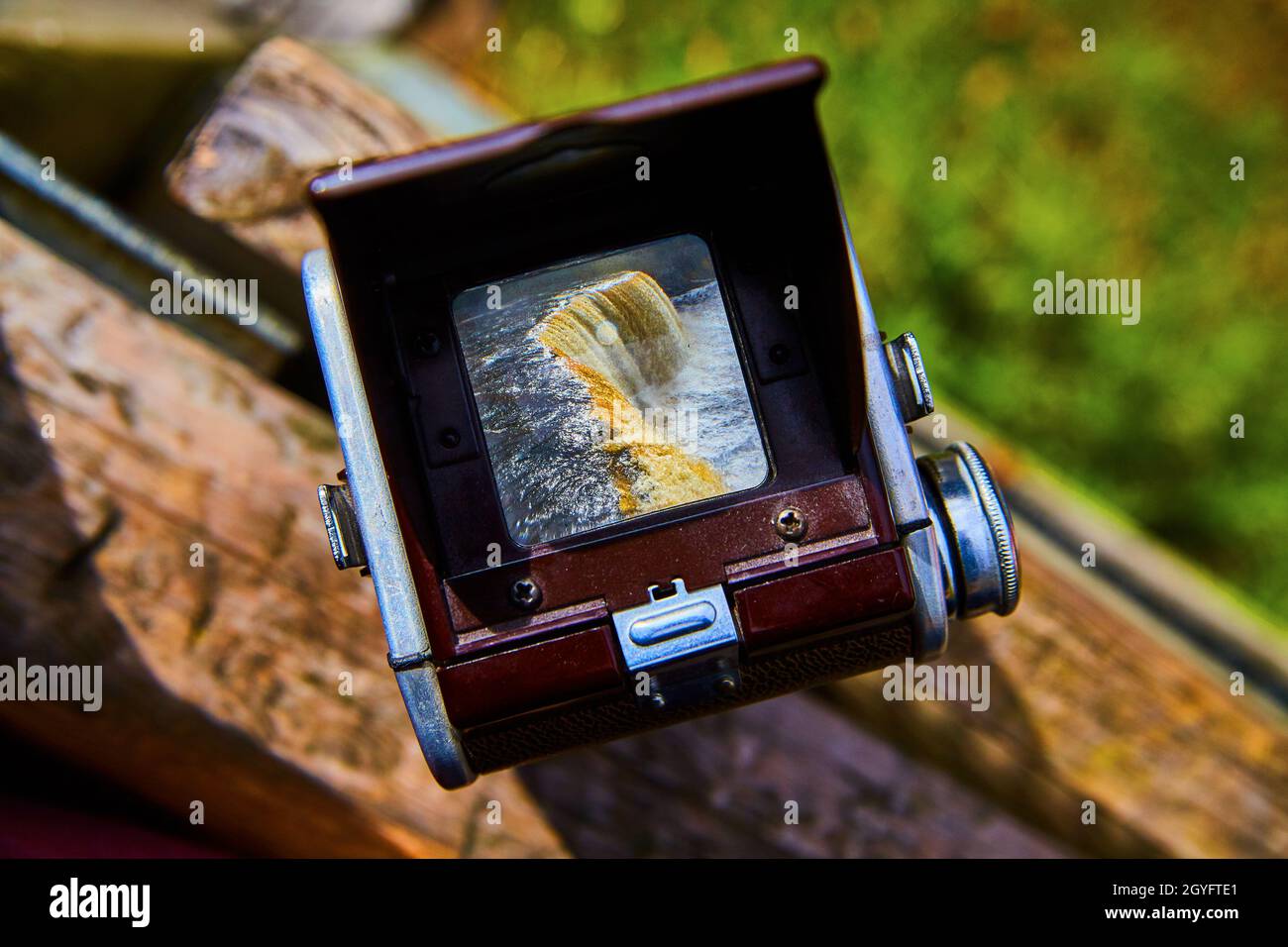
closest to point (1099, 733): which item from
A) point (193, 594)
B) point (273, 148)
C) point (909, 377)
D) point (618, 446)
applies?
point (909, 377)

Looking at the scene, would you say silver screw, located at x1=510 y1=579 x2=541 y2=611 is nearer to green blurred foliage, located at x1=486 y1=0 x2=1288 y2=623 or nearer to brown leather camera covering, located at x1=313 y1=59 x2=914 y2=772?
brown leather camera covering, located at x1=313 y1=59 x2=914 y2=772

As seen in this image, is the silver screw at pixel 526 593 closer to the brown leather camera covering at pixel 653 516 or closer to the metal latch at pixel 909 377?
the brown leather camera covering at pixel 653 516

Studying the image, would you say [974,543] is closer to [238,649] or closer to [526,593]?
[526,593]

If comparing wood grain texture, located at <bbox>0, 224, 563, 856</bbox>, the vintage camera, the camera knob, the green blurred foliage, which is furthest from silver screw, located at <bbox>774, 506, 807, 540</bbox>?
the green blurred foliage

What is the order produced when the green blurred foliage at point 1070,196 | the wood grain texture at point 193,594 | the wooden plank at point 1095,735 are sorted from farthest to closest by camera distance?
the green blurred foliage at point 1070,196 < the wooden plank at point 1095,735 < the wood grain texture at point 193,594

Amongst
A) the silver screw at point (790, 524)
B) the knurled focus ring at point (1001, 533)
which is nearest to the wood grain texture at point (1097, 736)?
the knurled focus ring at point (1001, 533)

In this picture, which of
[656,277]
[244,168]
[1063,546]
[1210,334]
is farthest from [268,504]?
[1210,334]

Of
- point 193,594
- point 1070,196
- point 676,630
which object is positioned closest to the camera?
point 676,630
